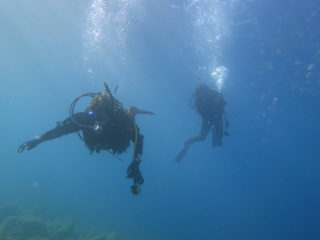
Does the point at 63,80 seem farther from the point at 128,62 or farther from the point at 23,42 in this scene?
the point at 128,62

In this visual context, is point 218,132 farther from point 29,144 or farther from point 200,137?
point 29,144

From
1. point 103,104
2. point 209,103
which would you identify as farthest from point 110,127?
point 209,103

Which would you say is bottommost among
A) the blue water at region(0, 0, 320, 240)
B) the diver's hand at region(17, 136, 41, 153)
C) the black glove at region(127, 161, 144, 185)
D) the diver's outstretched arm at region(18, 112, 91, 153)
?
the black glove at region(127, 161, 144, 185)

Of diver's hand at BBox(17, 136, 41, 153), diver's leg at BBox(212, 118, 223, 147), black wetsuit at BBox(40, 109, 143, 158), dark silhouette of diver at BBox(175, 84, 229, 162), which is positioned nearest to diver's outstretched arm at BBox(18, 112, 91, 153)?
diver's hand at BBox(17, 136, 41, 153)

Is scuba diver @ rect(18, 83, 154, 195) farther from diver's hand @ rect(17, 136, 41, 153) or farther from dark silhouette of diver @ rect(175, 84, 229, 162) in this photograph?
dark silhouette of diver @ rect(175, 84, 229, 162)

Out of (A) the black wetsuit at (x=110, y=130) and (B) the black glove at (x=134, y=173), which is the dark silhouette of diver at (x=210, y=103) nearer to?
(A) the black wetsuit at (x=110, y=130)

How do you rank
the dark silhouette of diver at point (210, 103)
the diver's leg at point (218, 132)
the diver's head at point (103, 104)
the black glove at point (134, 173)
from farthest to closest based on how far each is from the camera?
the diver's leg at point (218, 132), the dark silhouette of diver at point (210, 103), the diver's head at point (103, 104), the black glove at point (134, 173)

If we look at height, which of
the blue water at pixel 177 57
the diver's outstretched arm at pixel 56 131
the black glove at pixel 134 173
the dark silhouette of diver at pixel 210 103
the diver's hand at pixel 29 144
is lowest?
the black glove at pixel 134 173

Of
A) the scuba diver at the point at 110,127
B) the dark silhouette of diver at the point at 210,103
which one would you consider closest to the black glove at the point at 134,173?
the scuba diver at the point at 110,127

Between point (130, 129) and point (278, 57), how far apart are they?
2410cm

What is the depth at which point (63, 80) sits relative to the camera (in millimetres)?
51969

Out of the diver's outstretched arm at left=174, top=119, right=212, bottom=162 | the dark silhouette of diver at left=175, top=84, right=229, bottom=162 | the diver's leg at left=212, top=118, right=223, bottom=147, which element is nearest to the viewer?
the dark silhouette of diver at left=175, top=84, right=229, bottom=162

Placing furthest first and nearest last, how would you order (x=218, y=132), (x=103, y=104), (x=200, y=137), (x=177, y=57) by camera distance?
1. (x=177, y=57)
2. (x=200, y=137)
3. (x=218, y=132)
4. (x=103, y=104)

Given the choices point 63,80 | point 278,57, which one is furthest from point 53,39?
point 278,57
